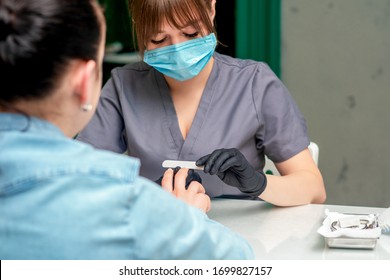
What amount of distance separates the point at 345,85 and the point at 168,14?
1.51 metres

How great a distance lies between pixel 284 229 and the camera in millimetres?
1448

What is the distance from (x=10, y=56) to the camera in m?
0.79

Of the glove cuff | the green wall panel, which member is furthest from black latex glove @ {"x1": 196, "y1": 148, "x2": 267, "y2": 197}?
the green wall panel

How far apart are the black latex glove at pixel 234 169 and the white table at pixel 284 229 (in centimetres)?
7

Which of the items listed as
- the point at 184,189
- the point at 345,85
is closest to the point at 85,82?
the point at 184,189

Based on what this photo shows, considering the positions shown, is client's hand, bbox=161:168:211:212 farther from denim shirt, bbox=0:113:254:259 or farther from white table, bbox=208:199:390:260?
denim shirt, bbox=0:113:254:259

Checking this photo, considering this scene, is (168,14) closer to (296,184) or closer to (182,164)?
(182,164)

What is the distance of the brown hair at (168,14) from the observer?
62.5 inches

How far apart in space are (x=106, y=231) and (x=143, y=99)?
1069mm

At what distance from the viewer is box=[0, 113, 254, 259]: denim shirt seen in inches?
30.2

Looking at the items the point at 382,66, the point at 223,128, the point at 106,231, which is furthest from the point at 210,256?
the point at 382,66

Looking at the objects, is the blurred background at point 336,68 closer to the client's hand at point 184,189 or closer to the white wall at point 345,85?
the white wall at point 345,85

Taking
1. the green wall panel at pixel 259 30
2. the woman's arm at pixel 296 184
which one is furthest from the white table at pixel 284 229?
the green wall panel at pixel 259 30

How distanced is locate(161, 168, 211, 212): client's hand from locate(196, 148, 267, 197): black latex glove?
5cm
